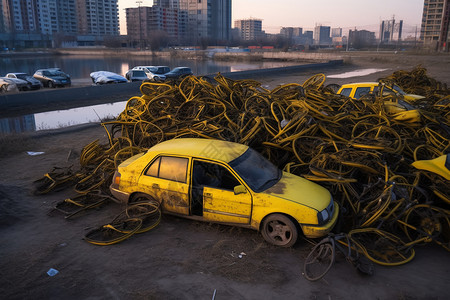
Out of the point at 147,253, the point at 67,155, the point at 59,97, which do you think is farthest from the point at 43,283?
the point at 59,97

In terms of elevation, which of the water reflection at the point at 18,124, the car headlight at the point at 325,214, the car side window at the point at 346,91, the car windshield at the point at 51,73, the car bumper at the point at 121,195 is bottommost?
the water reflection at the point at 18,124

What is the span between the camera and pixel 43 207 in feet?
21.6

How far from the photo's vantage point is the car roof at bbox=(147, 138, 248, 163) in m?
5.54

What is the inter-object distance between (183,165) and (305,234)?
2.12 metres

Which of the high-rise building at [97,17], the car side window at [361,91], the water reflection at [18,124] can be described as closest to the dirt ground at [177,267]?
the car side window at [361,91]

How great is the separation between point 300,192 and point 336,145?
209 centimetres

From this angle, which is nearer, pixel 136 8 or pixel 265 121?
pixel 265 121

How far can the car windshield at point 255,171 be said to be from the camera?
17.4 ft

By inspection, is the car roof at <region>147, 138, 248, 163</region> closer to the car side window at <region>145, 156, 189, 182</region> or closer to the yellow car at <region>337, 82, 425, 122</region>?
the car side window at <region>145, 156, 189, 182</region>

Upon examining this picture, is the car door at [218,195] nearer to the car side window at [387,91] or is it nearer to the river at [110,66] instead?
the car side window at [387,91]

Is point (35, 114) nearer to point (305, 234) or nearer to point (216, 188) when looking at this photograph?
point (216, 188)

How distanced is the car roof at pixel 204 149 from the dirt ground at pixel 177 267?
117 centimetres

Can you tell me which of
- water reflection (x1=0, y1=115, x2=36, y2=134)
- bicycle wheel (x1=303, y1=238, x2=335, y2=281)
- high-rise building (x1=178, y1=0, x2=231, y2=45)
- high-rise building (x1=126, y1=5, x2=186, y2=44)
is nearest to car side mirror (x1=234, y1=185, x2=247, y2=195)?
bicycle wheel (x1=303, y1=238, x2=335, y2=281)

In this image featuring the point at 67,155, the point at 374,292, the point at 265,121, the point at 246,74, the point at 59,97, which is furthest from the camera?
the point at 246,74
